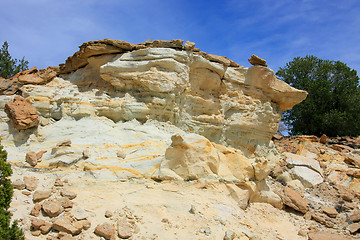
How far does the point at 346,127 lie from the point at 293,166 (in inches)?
344

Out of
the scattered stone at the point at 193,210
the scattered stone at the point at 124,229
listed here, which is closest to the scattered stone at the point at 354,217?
the scattered stone at the point at 193,210

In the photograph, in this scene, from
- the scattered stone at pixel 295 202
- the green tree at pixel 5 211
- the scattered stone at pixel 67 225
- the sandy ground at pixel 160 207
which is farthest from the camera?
the scattered stone at pixel 295 202

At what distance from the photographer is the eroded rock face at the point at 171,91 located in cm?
826

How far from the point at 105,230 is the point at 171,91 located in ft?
17.0

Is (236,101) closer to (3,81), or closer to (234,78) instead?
(234,78)

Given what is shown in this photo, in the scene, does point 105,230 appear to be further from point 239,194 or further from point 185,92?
point 185,92

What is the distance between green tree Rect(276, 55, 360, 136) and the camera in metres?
17.1

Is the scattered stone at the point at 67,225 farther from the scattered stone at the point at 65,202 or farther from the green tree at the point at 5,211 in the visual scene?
the green tree at the point at 5,211

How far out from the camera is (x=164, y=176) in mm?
5930

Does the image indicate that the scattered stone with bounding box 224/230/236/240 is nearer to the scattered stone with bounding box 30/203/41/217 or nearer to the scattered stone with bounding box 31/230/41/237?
the scattered stone with bounding box 31/230/41/237

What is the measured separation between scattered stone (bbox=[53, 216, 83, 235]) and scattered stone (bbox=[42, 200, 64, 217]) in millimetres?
149

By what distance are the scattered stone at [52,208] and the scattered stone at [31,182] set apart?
22.6 inches

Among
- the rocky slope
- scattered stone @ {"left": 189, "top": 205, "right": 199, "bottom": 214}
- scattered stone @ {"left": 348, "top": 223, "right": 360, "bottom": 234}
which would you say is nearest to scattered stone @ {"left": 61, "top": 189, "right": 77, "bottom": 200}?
the rocky slope

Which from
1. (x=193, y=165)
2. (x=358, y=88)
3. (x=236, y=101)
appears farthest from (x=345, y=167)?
(x=358, y=88)
